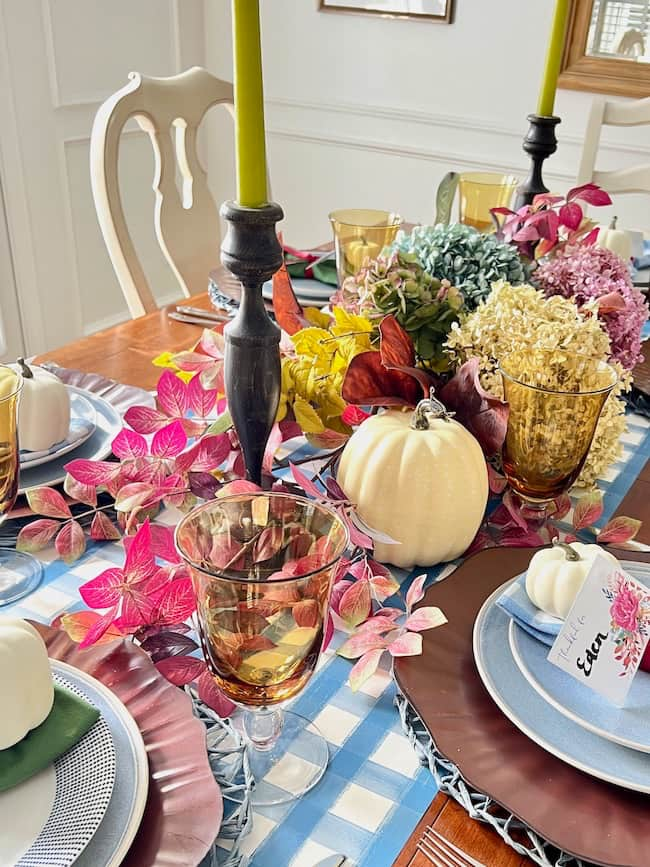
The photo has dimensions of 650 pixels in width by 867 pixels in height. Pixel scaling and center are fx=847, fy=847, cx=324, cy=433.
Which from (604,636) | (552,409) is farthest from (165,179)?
(604,636)

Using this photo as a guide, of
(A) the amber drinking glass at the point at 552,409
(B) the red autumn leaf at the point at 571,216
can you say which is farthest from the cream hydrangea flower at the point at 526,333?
(B) the red autumn leaf at the point at 571,216

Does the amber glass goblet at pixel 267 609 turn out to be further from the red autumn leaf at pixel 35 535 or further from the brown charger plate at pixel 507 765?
the red autumn leaf at pixel 35 535

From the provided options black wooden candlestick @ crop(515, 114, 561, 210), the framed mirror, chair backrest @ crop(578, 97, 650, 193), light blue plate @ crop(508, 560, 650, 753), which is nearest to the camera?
light blue plate @ crop(508, 560, 650, 753)

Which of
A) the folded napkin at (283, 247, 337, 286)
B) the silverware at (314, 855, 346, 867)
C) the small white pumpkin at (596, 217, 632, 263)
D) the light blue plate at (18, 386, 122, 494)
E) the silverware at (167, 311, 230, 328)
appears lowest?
the silverware at (167, 311, 230, 328)

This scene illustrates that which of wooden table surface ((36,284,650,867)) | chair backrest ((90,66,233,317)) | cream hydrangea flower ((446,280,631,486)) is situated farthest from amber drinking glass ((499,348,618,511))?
chair backrest ((90,66,233,317))

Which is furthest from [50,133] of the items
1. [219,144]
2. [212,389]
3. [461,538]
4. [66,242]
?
[461,538]

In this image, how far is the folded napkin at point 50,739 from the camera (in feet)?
1.61

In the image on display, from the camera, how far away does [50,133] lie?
2.56 meters

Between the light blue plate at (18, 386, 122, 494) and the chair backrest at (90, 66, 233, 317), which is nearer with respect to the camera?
the light blue plate at (18, 386, 122, 494)

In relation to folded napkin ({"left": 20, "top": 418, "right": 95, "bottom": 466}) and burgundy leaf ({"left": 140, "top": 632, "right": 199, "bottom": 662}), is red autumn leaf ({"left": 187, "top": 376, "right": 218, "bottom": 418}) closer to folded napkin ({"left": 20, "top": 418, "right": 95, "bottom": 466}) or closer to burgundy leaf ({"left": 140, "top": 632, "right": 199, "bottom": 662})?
folded napkin ({"left": 20, "top": 418, "right": 95, "bottom": 466})

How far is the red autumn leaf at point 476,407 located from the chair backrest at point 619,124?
1.37 metres

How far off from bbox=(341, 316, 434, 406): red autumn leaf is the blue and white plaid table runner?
23 cm

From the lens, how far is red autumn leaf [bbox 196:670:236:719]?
0.59 m

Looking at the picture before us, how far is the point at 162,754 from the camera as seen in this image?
1.75ft
